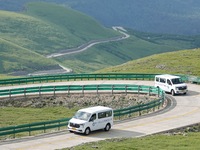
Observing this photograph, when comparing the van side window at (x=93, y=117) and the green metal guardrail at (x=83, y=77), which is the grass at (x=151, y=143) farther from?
the green metal guardrail at (x=83, y=77)

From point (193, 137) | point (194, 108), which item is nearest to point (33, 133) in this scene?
point (193, 137)

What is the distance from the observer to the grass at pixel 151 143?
113 feet

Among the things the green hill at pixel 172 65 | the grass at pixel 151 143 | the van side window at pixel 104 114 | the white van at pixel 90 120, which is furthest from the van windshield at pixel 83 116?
the green hill at pixel 172 65

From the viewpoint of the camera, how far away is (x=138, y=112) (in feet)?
165

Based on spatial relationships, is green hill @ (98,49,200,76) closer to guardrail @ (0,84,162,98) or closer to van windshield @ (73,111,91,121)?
guardrail @ (0,84,162,98)

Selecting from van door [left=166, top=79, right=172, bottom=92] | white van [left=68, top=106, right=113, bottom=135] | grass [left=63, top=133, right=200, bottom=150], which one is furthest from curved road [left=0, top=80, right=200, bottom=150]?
van door [left=166, top=79, right=172, bottom=92]

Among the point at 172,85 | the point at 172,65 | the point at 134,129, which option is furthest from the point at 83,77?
the point at 134,129

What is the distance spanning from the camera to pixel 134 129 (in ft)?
139

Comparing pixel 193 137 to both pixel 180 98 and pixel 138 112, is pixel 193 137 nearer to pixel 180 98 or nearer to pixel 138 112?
pixel 138 112

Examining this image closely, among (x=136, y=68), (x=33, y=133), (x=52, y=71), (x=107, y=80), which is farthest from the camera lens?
(x=52, y=71)

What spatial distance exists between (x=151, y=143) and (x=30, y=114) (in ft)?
74.6

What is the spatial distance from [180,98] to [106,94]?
32.8 ft

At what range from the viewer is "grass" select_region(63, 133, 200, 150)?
34312mm

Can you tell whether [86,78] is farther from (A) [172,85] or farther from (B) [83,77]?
(A) [172,85]
